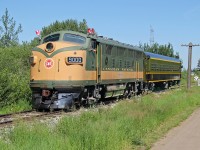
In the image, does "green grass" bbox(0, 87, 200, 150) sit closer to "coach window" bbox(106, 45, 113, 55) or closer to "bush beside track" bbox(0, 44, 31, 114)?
"bush beside track" bbox(0, 44, 31, 114)

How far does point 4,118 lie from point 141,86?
49.7 feet

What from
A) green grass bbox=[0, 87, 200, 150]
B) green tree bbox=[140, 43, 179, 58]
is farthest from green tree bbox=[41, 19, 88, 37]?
green grass bbox=[0, 87, 200, 150]

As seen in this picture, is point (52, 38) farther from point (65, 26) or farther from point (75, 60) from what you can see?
point (65, 26)

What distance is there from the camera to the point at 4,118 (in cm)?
1362

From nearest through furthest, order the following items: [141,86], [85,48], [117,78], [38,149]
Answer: [38,149], [85,48], [117,78], [141,86]

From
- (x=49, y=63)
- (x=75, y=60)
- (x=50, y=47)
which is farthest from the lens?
(x=50, y=47)

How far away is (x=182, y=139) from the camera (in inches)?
395

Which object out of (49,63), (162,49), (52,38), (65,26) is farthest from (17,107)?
(162,49)

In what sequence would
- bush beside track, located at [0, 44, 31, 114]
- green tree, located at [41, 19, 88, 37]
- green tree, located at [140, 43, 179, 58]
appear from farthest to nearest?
1. green tree, located at [140, 43, 179, 58]
2. green tree, located at [41, 19, 88, 37]
3. bush beside track, located at [0, 44, 31, 114]

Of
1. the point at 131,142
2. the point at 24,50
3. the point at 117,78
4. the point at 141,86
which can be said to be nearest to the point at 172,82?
the point at 141,86

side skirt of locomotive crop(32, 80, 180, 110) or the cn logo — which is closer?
side skirt of locomotive crop(32, 80, 180, 110)

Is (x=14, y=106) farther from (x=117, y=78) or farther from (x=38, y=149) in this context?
(x=38, y=149)

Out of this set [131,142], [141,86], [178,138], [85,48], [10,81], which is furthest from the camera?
[141,86]

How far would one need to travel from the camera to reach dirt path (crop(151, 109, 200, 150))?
356 inches
